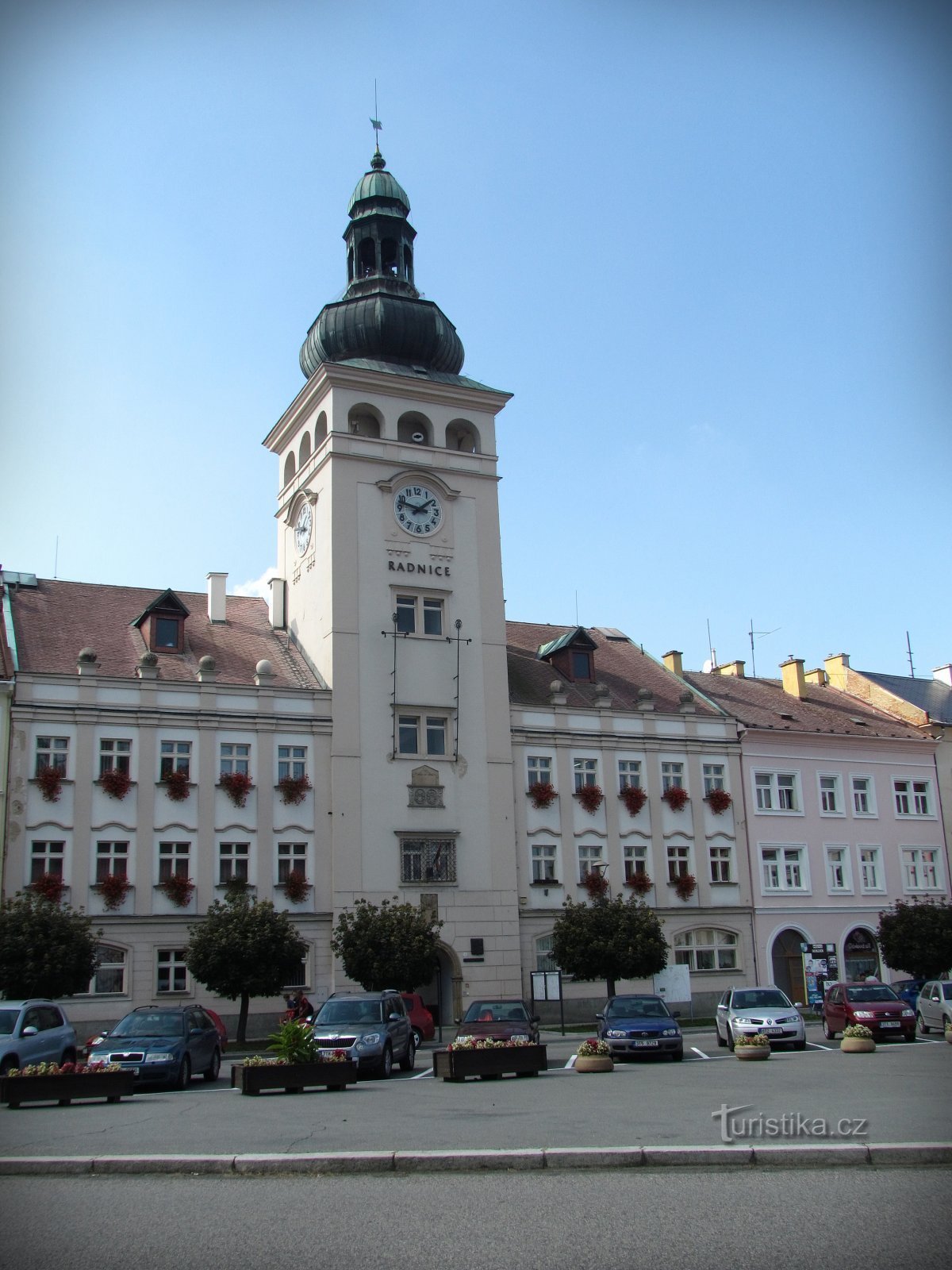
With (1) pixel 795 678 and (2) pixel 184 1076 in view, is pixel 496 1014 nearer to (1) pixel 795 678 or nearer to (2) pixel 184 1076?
(2) pixel 184 1076

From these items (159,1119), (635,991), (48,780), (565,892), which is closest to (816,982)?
(635,991)

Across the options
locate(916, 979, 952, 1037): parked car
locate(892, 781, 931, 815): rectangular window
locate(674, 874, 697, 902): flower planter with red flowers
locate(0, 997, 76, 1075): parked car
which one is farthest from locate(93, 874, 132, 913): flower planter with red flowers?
locate(892, 781, 931, 815): rectangular window

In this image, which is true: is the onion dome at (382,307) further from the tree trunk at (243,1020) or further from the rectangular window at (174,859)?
the tree trunk at (243,1020)

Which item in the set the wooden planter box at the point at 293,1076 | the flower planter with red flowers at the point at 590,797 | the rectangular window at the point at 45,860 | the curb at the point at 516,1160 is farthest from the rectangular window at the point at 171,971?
the curb at the point at 516,1160

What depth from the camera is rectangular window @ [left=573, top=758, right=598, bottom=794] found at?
1927 inches

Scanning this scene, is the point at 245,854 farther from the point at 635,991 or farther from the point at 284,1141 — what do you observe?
the point at 284,1141

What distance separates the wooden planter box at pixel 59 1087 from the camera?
61.9 ft

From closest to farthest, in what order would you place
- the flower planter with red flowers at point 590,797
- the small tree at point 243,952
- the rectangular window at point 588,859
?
the small tree at point 243,952
the rectangular window at point 588,859
the flower planter with red flowers at point 590,797

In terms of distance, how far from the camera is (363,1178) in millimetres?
12055

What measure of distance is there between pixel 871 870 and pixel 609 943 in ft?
54.0

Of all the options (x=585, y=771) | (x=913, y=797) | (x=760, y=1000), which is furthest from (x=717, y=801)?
(x=760, y=1000)

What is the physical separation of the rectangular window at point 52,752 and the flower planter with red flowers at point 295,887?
7963mm

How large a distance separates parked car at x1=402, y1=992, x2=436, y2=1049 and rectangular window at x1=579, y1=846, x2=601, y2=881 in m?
11.3

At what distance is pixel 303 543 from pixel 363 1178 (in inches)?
1568
